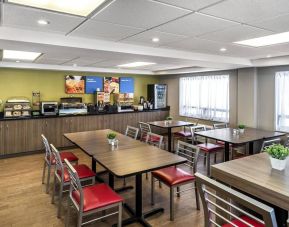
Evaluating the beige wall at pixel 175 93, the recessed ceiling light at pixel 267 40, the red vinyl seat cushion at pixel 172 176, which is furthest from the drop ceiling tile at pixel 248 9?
the beige wall at pixel 175 93

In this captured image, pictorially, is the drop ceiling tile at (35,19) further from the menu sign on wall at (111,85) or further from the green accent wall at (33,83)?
the menu sign on wall at (111,85)

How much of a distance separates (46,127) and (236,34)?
15.8ft

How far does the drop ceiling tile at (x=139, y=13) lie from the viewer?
1.84 m

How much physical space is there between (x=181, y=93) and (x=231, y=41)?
4.43 metres

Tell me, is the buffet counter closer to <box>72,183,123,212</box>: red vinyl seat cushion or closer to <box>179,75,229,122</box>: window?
<box>179,75,229,122</box>: window

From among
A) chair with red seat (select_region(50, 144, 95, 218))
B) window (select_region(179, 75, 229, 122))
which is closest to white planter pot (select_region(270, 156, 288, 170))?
chair with red seat (select_region(50, 144, 95, 218))

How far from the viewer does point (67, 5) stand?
1.93m

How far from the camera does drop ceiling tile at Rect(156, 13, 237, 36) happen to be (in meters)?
2.16

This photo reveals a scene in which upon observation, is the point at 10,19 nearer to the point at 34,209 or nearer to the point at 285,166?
the point at 34,209

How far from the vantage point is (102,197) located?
2393 mm

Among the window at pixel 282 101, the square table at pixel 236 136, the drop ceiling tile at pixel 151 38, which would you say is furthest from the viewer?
the window at pixel 282 101

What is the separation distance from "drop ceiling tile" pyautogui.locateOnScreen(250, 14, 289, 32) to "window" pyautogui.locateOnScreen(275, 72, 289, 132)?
2.66m

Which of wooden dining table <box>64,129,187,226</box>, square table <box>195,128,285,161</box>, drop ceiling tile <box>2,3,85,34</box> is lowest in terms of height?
wooden dining table <box>64,129,187,226</box>

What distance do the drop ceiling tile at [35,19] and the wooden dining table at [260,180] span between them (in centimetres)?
199
